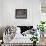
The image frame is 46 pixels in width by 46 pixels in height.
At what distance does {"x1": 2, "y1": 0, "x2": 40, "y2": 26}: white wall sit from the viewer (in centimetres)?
539

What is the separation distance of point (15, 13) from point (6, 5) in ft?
1.77

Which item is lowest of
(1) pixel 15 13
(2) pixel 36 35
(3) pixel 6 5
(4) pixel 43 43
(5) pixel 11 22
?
(4) pixel 43 43

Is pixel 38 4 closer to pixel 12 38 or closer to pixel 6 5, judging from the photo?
pixel 6 5

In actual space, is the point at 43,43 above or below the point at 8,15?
below

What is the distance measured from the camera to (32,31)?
17.3 ft

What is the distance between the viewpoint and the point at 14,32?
5320 mm

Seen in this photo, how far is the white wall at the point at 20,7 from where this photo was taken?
212 inches

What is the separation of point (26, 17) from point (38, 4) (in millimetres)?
774

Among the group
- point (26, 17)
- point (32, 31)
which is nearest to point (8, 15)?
point (26, 17)

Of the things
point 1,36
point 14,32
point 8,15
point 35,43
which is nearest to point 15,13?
point 8,15

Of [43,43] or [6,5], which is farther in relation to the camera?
[6,5]

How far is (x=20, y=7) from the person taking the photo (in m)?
5.49

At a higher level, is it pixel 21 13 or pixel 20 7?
pixel 20 7

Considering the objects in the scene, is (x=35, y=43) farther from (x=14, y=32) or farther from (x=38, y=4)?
(x=38, y=4)
